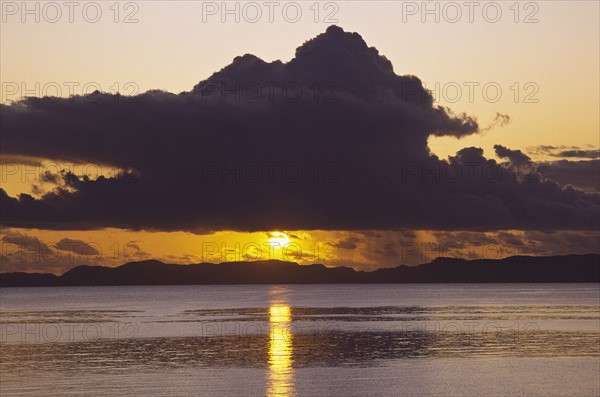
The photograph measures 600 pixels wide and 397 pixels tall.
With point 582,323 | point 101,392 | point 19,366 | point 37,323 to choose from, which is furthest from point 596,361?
point 37,323

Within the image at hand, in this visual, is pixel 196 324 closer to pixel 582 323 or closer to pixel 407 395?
pixel 582 323

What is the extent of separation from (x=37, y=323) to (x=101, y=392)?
100 metres

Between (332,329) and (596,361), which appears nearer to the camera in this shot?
(596,361)

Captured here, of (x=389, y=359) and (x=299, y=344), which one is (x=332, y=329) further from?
(x=389, y=359)

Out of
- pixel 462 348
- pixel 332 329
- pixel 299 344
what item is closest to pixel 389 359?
pixel 462 348

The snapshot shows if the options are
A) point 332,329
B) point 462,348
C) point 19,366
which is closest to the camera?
point 19,366

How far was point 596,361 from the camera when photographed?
84.6m

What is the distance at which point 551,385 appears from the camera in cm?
6869

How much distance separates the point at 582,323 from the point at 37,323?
96857 mm

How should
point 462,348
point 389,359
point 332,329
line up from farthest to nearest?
point 332,329 < point 462,348 < point 389,359

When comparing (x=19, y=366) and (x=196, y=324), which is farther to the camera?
(x=196, y=324)

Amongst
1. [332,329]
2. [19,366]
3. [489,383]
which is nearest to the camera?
[489,383]

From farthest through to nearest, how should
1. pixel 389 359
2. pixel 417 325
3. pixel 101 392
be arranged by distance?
1. pixel 417 325
2. pixel 389 359
3. pixel 101 392

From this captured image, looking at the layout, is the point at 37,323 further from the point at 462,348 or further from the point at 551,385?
the point at 551,385
